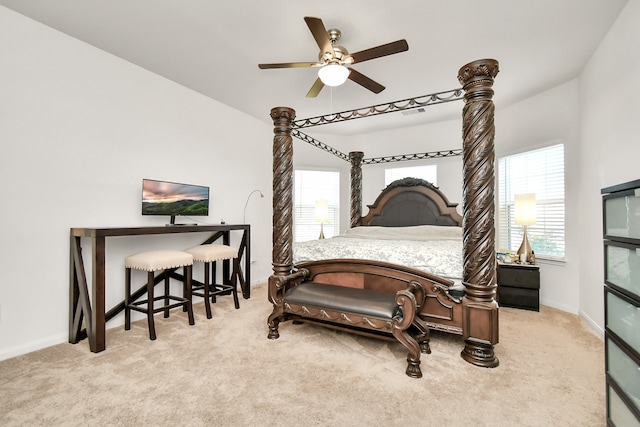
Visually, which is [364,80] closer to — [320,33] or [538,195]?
[320,33]

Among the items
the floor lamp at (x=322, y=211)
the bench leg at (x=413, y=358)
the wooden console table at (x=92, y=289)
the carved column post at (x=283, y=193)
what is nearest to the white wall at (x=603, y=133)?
the bench leg at (x=413, y=358)

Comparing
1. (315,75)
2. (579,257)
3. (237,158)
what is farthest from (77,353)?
(579,257)

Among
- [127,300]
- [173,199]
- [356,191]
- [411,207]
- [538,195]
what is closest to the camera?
[127,300]

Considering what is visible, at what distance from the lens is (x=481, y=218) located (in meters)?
2.17

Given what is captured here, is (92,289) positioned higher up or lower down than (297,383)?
higher up

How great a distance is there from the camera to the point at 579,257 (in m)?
3.39

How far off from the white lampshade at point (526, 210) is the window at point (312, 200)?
3111 mm

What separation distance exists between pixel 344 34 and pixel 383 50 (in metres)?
0.60

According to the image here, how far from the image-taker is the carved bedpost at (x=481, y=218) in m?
2.15

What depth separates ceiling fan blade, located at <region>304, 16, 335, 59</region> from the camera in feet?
6.34

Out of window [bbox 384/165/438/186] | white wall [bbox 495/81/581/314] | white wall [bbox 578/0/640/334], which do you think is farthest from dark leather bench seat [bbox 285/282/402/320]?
window [bbox 384/165/438/186]

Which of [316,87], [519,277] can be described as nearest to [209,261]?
[316,87]

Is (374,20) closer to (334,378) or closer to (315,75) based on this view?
(315,75)

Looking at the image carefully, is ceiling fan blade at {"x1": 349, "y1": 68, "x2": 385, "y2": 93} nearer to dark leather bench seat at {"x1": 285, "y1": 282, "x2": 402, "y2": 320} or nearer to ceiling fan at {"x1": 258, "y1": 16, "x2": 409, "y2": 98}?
ceiling fan at {"x1": 258, "y1": 16, "x2": 409, "y2": 98}
